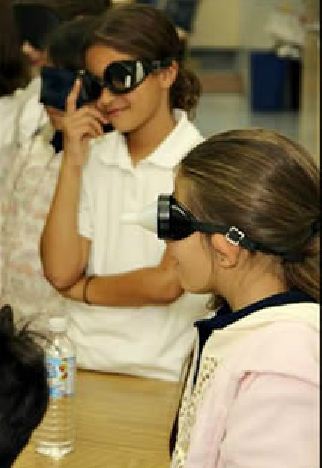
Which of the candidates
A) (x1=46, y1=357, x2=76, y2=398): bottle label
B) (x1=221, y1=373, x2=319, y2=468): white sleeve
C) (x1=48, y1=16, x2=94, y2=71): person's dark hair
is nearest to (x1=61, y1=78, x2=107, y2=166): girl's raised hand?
(x1=48, y1=16, x2=94, y2=71): person's dark hair

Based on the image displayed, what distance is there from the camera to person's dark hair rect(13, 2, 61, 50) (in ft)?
9.87

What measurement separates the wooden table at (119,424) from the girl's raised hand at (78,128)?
0.46 m

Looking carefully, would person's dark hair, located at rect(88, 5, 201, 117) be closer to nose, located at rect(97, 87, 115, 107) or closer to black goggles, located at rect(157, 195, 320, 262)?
nose, located at rect(97, 87, 115, 107)

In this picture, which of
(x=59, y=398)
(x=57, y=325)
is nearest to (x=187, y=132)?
(x=57, y=325)

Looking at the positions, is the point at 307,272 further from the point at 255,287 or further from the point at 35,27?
the point at 35,27

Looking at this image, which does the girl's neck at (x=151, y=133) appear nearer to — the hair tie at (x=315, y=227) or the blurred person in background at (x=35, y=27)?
the blurred person in background at (x=35, y=27)

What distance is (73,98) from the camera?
2426 millimetres

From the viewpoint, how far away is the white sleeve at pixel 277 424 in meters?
1.40

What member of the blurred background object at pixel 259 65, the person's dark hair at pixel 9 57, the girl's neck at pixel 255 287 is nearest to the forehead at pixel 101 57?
the person's dark hair at pixel 9 57

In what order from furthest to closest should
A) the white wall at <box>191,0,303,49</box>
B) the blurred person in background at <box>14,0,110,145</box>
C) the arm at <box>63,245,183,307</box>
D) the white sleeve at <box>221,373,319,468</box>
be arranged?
the white wall at <box>191,0,303,49</box>
the blurred person in background at <box>14,0,110,145</box>
the arm at <box>63,245,183,307</box>
the white sleeve at <box>221,373,319,468</box>

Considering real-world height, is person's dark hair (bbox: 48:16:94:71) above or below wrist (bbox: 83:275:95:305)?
above

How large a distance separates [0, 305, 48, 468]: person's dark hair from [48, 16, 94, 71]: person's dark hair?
1009 millimetres

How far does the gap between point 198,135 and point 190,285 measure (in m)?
0.75

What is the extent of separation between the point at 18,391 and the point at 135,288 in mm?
763
